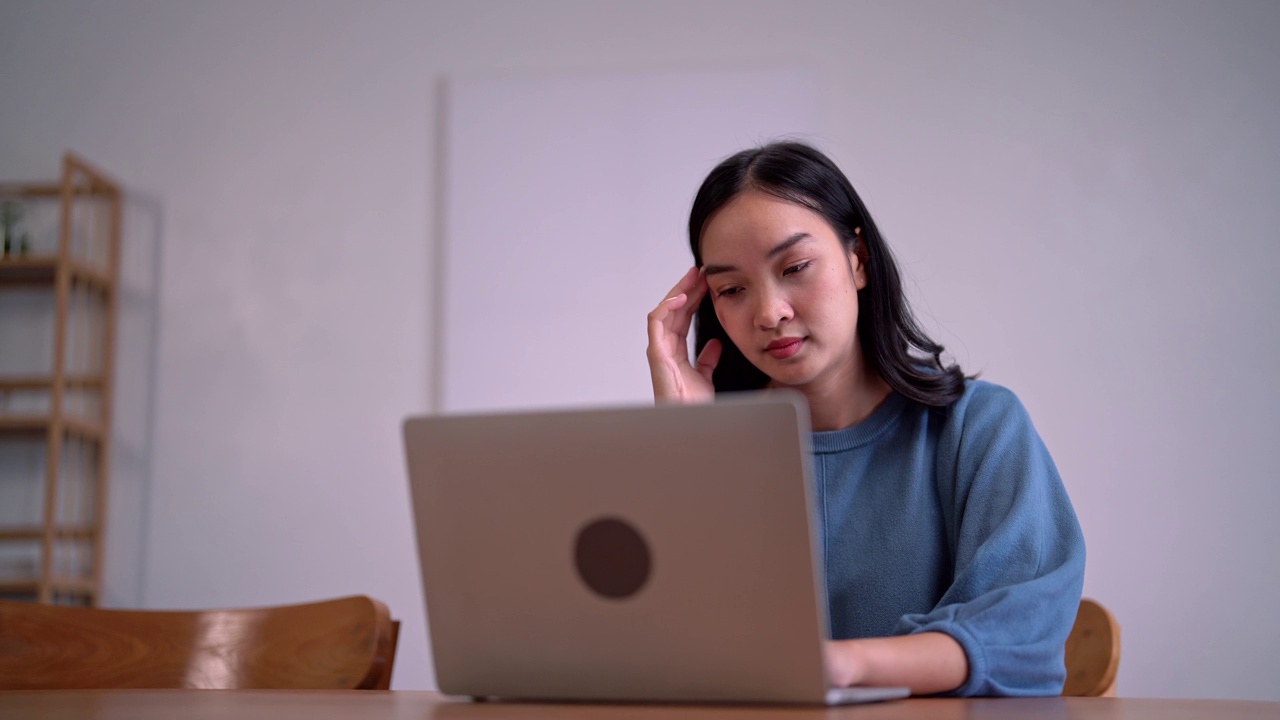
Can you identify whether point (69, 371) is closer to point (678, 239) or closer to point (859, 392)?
point (678, 239)

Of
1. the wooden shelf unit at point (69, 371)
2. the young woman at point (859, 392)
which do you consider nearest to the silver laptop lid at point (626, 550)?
the young woman at point (859, 392)

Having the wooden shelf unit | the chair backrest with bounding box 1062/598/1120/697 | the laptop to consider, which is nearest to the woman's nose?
the chair backrest with bounding box 1062/598/1120/697

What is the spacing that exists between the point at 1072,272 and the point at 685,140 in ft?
3.72

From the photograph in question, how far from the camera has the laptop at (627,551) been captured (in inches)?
29.0

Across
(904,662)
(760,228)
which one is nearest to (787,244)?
(760,228)

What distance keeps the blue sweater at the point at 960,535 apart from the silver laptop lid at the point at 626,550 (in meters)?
0.34

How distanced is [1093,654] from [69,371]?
3.10 meters

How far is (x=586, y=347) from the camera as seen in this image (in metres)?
3.30

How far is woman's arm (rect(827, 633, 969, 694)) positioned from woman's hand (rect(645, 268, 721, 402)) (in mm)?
642

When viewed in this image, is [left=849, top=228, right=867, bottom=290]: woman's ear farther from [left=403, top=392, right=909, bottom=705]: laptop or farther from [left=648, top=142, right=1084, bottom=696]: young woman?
[left=403, top=392, right=909, bottom=705]: laptop

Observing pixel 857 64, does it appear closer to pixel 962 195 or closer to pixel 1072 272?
pixel 962 195

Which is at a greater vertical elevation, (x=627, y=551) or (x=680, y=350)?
(x=680, y=350)

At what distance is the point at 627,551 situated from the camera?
0.77 meters

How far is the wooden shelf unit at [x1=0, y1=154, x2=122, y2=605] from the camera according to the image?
3.31 m
